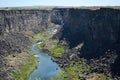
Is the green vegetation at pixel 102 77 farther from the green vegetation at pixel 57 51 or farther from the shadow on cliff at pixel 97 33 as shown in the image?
the green vegetation at pixel 57 51

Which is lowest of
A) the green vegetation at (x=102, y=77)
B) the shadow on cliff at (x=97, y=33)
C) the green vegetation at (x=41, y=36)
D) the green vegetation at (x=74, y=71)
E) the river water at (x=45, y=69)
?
the green vegetation at (x=41, y=36)

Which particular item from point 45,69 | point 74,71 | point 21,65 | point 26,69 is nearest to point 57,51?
point 45,69

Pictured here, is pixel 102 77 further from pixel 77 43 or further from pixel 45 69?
pixel 77 43

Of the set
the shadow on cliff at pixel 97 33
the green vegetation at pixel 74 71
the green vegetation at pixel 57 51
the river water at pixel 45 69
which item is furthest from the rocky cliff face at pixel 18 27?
the shadow on cliff at pixel 97 33

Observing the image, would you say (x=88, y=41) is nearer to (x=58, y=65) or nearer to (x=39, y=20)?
(x=58, y=65)

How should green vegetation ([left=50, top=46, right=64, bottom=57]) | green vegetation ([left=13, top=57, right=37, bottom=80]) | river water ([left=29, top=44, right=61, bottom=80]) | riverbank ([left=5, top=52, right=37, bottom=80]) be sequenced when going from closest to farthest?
green vegetation ([left=13, top=57, right=37, bottom=80]) → river water ([left=29, top=44, right=61, bottom=80]) → riverbank ([left=5, top=52, right=37, bottom=80]) → green vegetation ([left=50, top=46, right=64, bottom=57])

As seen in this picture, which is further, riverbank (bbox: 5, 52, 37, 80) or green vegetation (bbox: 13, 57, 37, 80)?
riverbank (bbox: 5, 52, 37, 80)

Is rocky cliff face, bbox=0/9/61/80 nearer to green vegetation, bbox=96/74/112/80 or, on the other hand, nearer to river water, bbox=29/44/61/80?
river water, bbox=29/44/61/80

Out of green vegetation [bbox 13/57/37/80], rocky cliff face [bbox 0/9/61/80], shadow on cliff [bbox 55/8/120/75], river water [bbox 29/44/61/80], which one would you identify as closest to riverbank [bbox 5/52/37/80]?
green vegetation [bbox 13/57/37/80]
